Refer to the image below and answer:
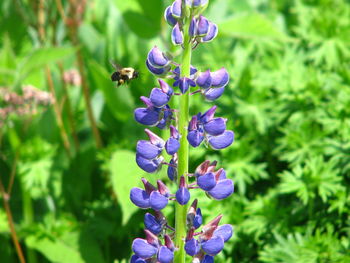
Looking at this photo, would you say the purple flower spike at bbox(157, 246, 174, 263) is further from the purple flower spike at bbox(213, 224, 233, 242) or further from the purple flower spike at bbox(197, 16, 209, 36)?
the purple flower spike at bbox(197, 16, 209, 36)

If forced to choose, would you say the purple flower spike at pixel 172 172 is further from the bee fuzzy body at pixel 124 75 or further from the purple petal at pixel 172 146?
the bee fuzzy body at pixel 124 75

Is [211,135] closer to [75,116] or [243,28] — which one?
[243,28]

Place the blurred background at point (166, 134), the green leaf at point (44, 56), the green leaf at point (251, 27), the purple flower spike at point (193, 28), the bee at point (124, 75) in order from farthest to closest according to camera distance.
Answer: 1. the green leaf at point (251, 27)
2. the green leaf at point (44, 56)
3. the blurred background at point (166, 134)
4. the bee at point (124, 75)
5. the purple flower spike at point (193, 28)

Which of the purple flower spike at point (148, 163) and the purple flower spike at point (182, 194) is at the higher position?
the purple flower spike at point (148, 163)

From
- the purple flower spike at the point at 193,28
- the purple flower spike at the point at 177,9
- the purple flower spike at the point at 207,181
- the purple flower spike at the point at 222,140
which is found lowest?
the purple flower spike at the point at 207,181

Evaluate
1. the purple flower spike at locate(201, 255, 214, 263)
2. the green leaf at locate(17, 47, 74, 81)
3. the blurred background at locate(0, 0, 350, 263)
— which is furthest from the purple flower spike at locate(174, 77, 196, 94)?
the green leaf at locate(17, 47, 74, 81)

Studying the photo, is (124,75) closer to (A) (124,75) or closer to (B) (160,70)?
(A) (124,75)

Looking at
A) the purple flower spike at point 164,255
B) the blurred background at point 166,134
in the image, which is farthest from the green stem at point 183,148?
the blurred background at point 166,134

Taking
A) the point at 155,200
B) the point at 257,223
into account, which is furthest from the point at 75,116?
the point at 155,200
